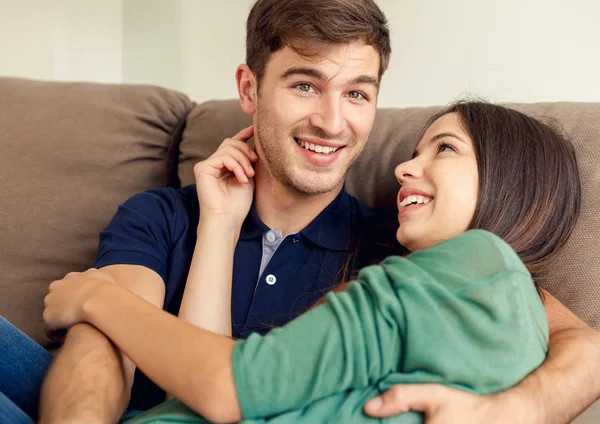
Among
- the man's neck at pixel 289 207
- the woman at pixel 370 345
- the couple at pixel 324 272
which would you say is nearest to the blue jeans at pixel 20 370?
the couple at pixel 324 272

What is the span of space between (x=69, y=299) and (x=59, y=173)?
61 cm

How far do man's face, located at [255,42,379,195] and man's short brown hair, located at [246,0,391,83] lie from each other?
2 cm

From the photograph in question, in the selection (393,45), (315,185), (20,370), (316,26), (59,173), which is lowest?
(20,370)

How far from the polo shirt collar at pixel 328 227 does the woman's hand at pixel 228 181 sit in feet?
0.09

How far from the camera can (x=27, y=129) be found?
1.71 metres

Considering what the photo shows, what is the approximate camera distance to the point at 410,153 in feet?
5.01

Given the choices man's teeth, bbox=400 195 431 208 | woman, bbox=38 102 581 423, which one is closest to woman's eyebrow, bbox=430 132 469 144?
man's teeth, bbox=400 195 431 208

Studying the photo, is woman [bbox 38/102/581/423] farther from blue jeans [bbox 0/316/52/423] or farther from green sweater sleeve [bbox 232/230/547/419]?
blue jeans [bbox 0/316/52/423]

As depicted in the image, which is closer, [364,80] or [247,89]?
[364,80]

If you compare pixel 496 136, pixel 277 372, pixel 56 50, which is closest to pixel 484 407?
pixel 277 372

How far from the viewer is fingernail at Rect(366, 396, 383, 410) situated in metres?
0.84

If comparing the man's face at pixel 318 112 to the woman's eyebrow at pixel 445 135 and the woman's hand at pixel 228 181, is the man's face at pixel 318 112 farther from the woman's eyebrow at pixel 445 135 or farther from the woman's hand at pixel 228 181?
the woman's eyebrow at pixel 445 135

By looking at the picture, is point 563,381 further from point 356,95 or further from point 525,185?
point 356,95

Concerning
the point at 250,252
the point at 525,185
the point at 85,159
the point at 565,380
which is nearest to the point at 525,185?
the point at 525,185
